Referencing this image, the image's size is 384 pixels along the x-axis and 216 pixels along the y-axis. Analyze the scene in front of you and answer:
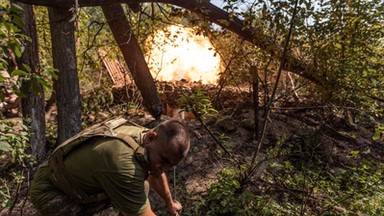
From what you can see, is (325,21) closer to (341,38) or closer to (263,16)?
(341,38)

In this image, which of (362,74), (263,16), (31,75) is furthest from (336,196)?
(31,75)

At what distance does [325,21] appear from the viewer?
3.79 metres

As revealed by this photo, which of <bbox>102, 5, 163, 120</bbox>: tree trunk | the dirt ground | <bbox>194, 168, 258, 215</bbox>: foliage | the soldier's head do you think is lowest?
<bbox>194, 168, 258, 215</bbox>: foliage

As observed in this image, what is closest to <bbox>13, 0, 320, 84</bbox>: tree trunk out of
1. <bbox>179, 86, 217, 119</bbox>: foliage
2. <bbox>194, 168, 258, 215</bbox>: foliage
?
<bbox>179, 86, 217, 119</bbox>: foliage

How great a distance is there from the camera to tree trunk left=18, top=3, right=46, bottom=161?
189 inches

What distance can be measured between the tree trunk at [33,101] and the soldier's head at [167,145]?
3.27m

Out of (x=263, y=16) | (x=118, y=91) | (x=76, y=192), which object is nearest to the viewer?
(x=76, y=192)

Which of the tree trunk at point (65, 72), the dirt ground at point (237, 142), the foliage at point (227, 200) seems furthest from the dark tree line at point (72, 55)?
the foliage at point (227, 200)

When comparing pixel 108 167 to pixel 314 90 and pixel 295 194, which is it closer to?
pixel 295 194

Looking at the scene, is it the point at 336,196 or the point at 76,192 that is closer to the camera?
the point at 76,192

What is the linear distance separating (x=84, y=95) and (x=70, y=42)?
323cm

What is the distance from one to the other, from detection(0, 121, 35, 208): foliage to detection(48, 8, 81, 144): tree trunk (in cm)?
64

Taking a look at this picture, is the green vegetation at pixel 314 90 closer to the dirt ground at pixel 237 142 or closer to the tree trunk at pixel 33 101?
the dirt ground at pixel 237 142

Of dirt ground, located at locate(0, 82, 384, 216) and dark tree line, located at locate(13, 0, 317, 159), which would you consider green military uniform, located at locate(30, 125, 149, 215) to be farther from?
dark tree line, located at locate(13, 0, 317, 159)
